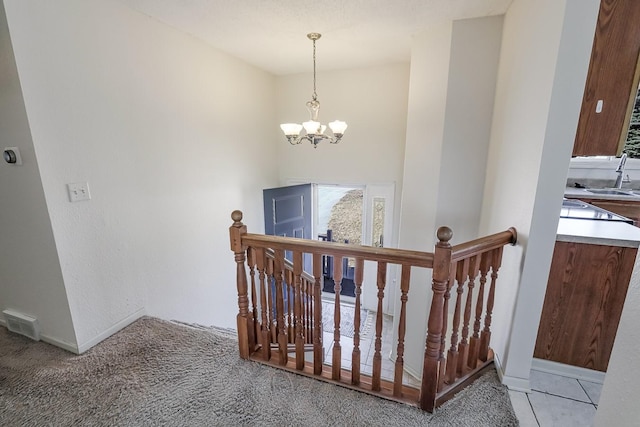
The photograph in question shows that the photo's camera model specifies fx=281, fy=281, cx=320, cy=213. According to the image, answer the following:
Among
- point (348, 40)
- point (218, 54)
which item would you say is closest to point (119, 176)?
point (218, 54)

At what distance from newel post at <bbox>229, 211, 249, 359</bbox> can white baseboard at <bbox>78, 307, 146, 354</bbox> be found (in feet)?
3.50

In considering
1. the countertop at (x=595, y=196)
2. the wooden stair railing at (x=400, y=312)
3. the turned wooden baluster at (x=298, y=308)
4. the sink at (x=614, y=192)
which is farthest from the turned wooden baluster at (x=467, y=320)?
the sink at (x=614, y=192)

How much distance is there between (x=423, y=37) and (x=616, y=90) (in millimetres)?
1692

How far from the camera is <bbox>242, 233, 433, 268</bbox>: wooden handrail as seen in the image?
1301 millimetres

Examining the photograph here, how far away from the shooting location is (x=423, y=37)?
105 inches

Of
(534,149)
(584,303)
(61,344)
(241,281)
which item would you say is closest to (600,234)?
(584,303)

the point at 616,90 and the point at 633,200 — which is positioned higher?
the point at 616,90

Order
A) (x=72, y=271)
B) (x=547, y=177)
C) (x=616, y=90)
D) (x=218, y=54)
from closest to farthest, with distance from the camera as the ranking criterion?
(x=547, y=177) < (x=72, y=271) < (x=616, y=90) < (x=218, y=54)

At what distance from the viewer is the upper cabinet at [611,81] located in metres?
2.21

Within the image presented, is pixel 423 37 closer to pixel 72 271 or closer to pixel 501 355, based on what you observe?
pixel 501 355

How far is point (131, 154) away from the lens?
218 centimetres

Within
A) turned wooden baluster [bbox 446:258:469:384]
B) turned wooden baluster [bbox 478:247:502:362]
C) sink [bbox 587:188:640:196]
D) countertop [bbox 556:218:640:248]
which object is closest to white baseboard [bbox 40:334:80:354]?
turned wooden baluster [bbox 446:258:469:384]

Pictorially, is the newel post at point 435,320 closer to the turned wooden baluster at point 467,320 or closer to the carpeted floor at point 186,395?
the carpeted floor at point 186,395

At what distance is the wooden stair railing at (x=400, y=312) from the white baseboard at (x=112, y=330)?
1080 millimetres
